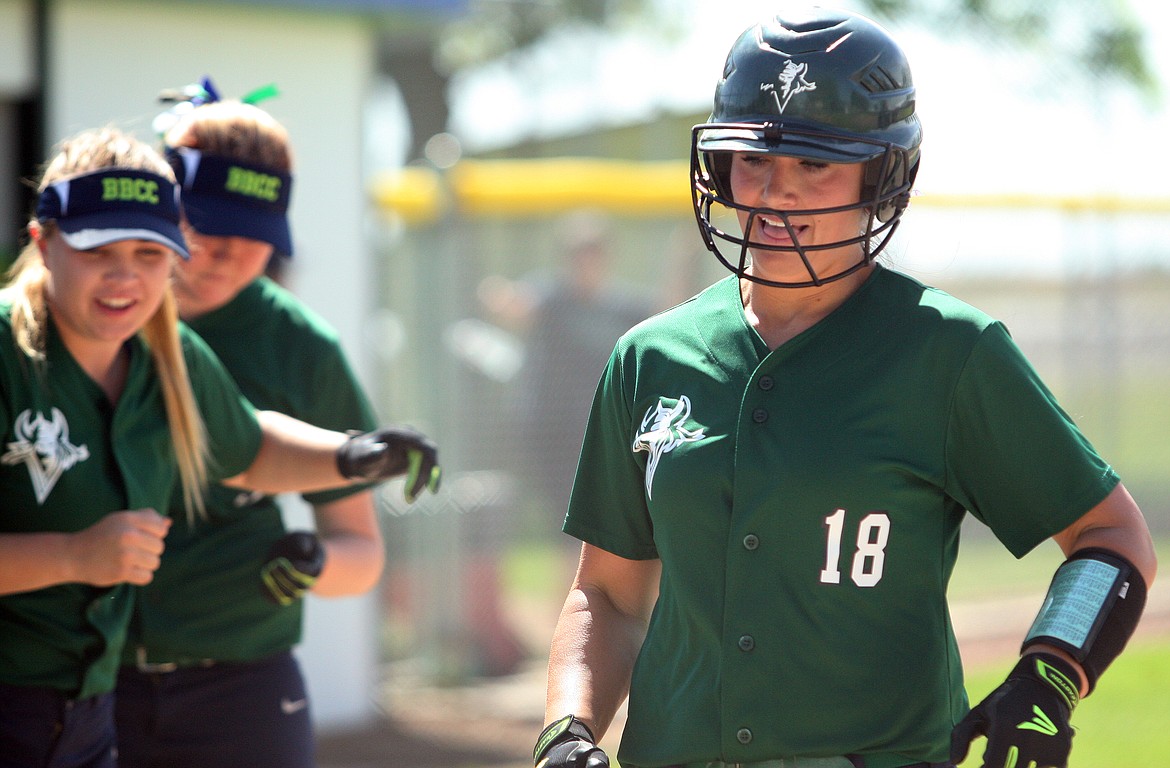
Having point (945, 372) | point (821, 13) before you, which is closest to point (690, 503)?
point (945, 372)

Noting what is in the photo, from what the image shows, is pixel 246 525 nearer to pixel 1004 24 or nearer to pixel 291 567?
pixel 291 567

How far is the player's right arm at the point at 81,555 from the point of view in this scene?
2873 mm

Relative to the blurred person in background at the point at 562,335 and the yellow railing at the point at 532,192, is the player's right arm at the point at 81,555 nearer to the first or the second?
the yellow railing at the point at 532,192

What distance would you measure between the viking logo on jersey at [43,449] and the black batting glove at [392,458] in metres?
0.63

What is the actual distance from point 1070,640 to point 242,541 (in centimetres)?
215

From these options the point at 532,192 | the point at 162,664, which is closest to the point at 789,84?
the point at 162,664

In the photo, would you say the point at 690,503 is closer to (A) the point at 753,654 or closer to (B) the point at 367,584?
(A) the point at 753,654

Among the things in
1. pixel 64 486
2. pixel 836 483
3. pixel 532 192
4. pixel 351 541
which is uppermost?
pixel 532 192

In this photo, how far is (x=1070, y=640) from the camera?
2172 mm

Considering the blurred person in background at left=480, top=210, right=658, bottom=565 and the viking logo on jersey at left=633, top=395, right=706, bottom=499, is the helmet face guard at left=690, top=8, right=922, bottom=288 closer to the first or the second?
the viking logo on jersey at left=633, top=395, right=706, bottom=499

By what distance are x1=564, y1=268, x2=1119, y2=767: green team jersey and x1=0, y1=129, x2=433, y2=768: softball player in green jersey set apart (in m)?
1.23

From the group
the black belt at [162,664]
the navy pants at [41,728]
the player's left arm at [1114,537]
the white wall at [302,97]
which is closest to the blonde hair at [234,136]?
the black belt at [162,664]

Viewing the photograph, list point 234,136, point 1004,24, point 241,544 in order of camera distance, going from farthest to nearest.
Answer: point 1004,24
point 234,136
point 241,544

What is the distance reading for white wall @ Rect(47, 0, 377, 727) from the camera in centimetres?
654
